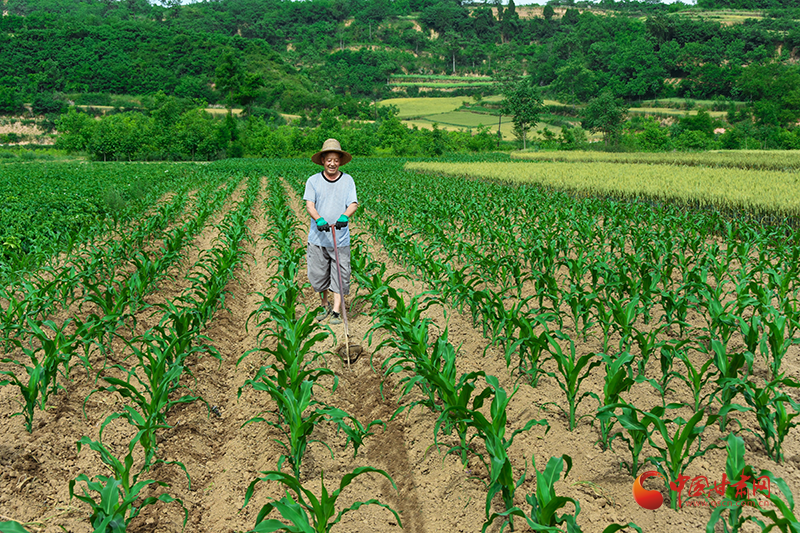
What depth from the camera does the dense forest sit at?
240 ft

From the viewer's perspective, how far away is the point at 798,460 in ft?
9.88

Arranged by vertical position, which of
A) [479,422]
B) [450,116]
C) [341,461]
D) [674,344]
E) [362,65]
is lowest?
[341,461]

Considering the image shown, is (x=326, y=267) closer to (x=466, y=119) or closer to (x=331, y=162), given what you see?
(x=331, y=162)

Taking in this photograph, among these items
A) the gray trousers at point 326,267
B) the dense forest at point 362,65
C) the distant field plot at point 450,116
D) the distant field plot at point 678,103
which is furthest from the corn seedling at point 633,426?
the distant field plot at point 678,103

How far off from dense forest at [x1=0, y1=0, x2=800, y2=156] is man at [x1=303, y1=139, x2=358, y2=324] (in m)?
56.8

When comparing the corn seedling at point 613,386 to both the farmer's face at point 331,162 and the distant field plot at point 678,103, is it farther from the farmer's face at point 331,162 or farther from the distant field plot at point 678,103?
the distant field plot at point 678,103

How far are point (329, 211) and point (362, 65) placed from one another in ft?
425

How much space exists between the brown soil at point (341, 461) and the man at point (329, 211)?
1.44 metres

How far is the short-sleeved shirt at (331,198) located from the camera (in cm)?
540

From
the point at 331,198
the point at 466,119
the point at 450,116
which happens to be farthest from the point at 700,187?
the point at 450,116

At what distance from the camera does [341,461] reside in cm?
334

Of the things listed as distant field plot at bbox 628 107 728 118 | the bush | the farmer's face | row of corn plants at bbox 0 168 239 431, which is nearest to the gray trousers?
the farmer's face

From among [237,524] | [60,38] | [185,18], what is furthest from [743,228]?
[185,18]

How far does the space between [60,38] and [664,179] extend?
4623 inches
